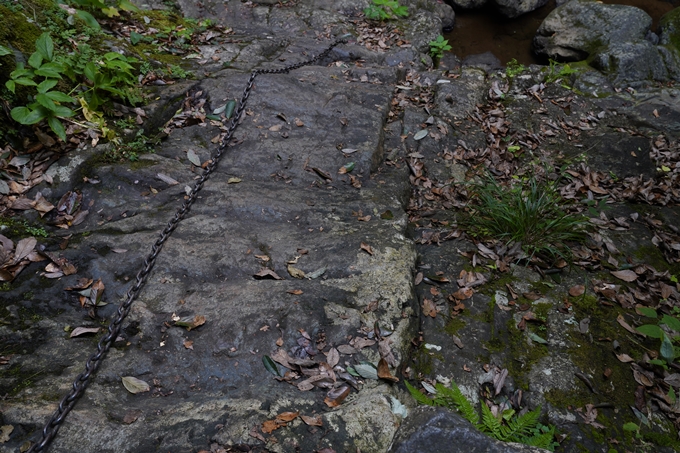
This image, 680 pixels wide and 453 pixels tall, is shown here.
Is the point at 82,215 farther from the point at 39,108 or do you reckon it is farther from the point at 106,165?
the point at 39,108

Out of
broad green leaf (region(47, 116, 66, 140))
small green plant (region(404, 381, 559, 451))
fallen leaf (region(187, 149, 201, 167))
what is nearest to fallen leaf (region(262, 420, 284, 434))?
small green plant (region(404, 381, 559, 451))

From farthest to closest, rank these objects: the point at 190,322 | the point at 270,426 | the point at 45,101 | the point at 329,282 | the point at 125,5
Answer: the point at 125,5 < the point at 45,101 < the point at 329,282 < the point at 190,322 < the point at 270,426

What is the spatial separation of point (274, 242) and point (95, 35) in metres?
3.71

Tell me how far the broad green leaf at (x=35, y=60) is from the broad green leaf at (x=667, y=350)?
552 cm

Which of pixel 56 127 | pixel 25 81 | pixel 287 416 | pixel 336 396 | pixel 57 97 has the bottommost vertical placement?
pixel 336 396

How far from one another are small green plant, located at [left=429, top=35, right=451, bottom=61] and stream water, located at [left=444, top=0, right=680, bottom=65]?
1511mm

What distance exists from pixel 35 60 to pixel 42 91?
367 mm

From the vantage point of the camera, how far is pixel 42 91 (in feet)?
11.9

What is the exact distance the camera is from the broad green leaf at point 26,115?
3.58 metres

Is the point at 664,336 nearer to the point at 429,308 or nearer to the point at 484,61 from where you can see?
the point at 429,308

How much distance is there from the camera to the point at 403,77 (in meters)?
6.82

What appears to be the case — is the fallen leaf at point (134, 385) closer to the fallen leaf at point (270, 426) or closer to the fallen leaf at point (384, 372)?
the fallen leaf at point (270, 426)

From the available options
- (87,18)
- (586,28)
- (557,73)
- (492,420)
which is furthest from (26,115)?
(586,28)

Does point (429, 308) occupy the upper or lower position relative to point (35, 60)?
lower
